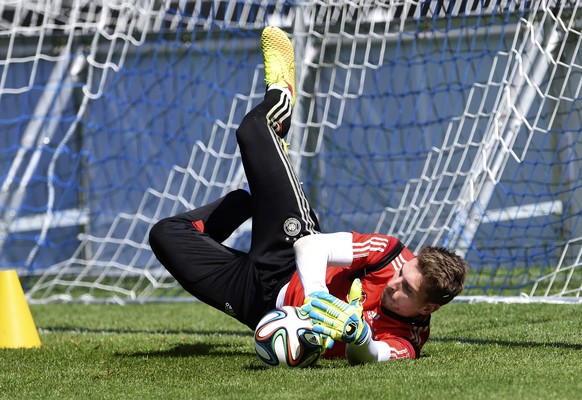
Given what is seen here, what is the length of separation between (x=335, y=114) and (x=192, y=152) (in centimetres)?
162

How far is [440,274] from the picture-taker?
3.97m

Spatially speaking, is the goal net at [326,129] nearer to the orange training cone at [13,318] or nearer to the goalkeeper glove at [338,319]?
the orange training cone at [13,318]

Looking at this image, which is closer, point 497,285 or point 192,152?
point 497,285

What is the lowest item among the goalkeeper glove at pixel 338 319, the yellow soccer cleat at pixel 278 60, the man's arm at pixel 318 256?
the goalkeeper glove at pixel 338 319

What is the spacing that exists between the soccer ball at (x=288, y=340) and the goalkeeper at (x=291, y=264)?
0.31 feet

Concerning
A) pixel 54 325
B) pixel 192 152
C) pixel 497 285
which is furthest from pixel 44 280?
pixel 497 285

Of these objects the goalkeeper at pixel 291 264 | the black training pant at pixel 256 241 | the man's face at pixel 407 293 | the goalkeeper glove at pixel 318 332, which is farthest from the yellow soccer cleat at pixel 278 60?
the goalkeeper glove at pixel 318 332

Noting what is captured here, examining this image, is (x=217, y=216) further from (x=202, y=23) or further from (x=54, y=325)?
(x=202, y=23)

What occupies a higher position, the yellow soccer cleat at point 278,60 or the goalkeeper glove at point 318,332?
the yellow soccer cleat at point 278,60

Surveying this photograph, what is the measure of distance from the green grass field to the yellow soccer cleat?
1419 mm

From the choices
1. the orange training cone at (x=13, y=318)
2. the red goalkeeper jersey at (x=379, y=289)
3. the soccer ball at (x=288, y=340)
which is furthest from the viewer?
the orange training cone at (x=13, y=318)

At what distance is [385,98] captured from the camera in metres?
8.34

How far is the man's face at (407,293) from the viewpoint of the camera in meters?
4.07

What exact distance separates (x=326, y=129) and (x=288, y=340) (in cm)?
491
